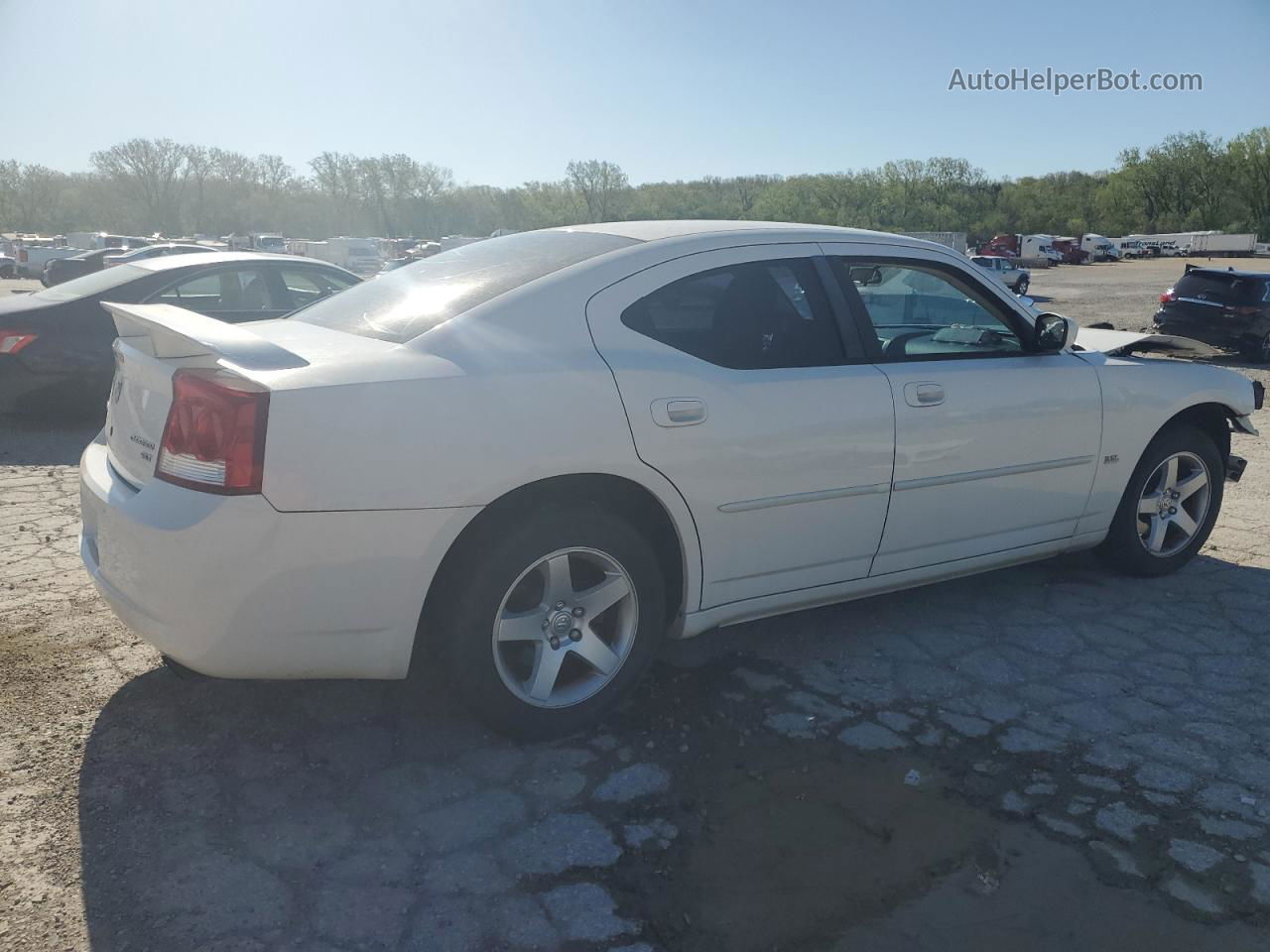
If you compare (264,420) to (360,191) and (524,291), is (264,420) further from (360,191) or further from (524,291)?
(360,191)

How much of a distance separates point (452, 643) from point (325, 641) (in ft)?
1.17

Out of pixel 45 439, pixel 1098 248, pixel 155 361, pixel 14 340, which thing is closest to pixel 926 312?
pixel 155 361

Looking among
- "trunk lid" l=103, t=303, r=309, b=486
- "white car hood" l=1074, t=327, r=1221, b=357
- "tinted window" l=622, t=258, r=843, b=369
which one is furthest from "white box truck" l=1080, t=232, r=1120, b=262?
"trunk lid" l=103, t=303, r=309, b=486

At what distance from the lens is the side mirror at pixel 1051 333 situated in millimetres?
4156

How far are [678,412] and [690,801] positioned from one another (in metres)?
1.18

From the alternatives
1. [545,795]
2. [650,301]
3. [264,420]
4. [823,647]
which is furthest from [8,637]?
[823,647]

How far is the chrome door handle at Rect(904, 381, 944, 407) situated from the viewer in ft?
12.0

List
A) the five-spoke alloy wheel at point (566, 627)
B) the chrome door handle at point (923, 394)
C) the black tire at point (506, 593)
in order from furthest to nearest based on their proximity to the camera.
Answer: the chrome door handle at point (923, 394), the five-spoke alloy wheel at point (566, 627), the black tire at point (506, 593)

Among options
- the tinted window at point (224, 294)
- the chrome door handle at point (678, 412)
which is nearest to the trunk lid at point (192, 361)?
the chrome door handle at point (678, 412)

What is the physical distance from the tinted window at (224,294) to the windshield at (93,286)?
311 millimetres

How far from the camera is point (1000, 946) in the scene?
2.29 metres

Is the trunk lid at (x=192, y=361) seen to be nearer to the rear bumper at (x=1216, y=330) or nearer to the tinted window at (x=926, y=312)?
the tinted window at (x=926, y=312)

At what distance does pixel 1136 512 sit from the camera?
4672 millimetres

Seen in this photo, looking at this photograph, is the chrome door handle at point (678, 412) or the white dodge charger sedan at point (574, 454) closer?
the white dodge charger sedan at point (574, 454)
